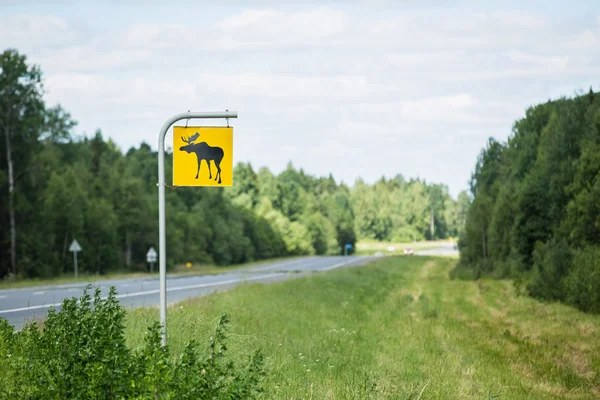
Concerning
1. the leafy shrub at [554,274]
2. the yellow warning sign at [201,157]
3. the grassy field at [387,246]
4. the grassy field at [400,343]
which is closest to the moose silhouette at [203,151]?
the yellow warning sign at [201,157]

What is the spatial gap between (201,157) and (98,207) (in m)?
46.6

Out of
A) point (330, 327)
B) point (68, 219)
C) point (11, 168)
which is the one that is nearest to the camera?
point (330, 327)

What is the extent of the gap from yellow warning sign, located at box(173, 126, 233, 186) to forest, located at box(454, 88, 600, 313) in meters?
18.0

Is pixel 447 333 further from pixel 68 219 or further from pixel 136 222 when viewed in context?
pixel 136 222

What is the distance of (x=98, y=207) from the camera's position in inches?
2101

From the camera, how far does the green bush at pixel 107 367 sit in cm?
624

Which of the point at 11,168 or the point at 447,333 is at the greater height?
the point at 11,168

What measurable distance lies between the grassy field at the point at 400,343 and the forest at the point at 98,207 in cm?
1440

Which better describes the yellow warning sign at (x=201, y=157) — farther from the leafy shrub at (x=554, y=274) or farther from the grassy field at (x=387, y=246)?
the grassy field at (x=387, y=246)

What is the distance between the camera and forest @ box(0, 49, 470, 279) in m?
43.1

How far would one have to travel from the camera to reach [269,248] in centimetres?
10288

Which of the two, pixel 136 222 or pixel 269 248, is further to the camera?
pixel 269 248

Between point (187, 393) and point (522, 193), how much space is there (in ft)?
109

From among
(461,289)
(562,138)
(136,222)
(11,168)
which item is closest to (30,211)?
(11,168)
